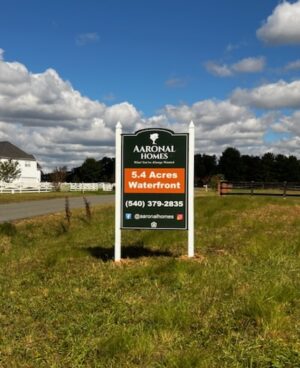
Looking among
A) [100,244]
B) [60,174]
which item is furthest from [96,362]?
[60,174]

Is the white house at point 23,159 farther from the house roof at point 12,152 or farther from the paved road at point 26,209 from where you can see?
the paved road at point 26,209

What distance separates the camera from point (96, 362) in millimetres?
4414

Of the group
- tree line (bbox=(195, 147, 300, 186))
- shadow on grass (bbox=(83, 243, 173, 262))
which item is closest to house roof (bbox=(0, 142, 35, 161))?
tree line (bbox=(195, 147, 300, 186))

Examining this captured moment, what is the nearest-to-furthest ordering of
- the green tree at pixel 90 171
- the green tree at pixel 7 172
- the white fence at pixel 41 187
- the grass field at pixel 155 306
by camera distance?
1. the grass field at pixel 155 306
2. the white fence at pixel 41 187
3. the green tree at pixel 7 172
4. the green tree at pixel 90 171

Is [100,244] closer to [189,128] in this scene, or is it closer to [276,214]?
[189,128]

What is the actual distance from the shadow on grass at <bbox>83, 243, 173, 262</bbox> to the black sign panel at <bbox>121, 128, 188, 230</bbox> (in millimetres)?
804

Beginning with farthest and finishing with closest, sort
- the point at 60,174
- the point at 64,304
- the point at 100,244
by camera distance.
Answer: the point at 60,174 < the point at 100,244 < the point at 64,304

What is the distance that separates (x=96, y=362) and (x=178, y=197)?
16.9 feet

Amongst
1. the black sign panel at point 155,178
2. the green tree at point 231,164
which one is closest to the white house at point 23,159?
the green tree at point 231,164

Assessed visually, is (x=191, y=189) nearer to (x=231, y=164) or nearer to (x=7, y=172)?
(x=7, y=172)

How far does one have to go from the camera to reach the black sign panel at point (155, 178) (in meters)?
9.27

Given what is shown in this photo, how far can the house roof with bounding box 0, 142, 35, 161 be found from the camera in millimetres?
98975

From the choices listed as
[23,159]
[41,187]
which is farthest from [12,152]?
[41,187]

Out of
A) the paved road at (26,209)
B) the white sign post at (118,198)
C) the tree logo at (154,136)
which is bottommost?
the paved road at (26,209)
